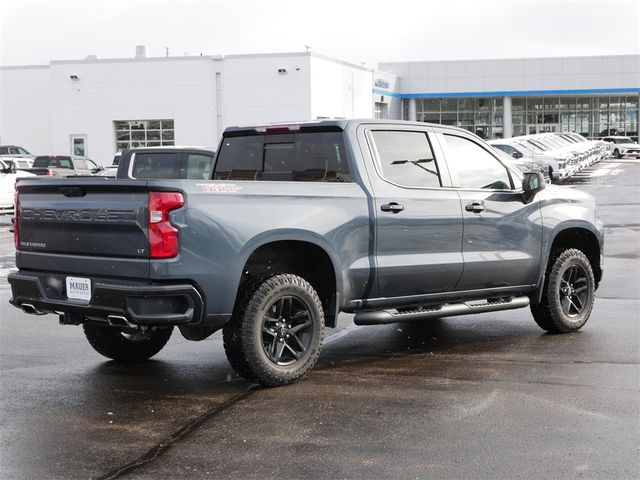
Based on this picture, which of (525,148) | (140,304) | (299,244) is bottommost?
(140,304)

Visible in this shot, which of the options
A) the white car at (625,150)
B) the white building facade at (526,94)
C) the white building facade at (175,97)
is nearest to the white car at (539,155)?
the white building facade at (175,97)

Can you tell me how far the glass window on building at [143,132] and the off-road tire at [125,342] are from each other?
47781 millimetres

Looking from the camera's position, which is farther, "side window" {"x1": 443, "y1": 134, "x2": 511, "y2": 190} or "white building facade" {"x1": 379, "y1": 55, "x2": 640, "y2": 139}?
"white building facade" {"x1": 379, "y1": 55, "x2": 640, "y2": 139}

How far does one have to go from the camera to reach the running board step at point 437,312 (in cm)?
716

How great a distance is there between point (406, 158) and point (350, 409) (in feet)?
7.94

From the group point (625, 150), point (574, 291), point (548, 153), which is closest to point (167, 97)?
point (548, 153)

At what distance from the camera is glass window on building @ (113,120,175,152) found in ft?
179

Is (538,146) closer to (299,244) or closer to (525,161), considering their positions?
(525,161)

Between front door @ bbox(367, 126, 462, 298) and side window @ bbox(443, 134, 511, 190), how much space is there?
0.21 metres

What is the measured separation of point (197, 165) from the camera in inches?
550

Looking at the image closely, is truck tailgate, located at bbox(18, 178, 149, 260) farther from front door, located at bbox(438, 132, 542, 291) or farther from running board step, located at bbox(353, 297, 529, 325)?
front door, located at bbox(438, 132, 542, 291)

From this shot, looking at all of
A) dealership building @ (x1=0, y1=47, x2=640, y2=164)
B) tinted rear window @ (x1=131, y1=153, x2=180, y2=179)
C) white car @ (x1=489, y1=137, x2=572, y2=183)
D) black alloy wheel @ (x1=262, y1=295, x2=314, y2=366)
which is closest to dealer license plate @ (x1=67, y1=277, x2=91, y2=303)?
black alloy wheel @ (x1=262, y1=295, x2=314, y2=366)

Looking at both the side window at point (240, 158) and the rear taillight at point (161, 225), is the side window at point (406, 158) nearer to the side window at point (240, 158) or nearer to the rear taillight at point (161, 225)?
the side window at point (240, 158)

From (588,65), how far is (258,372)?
7476 centimetres
